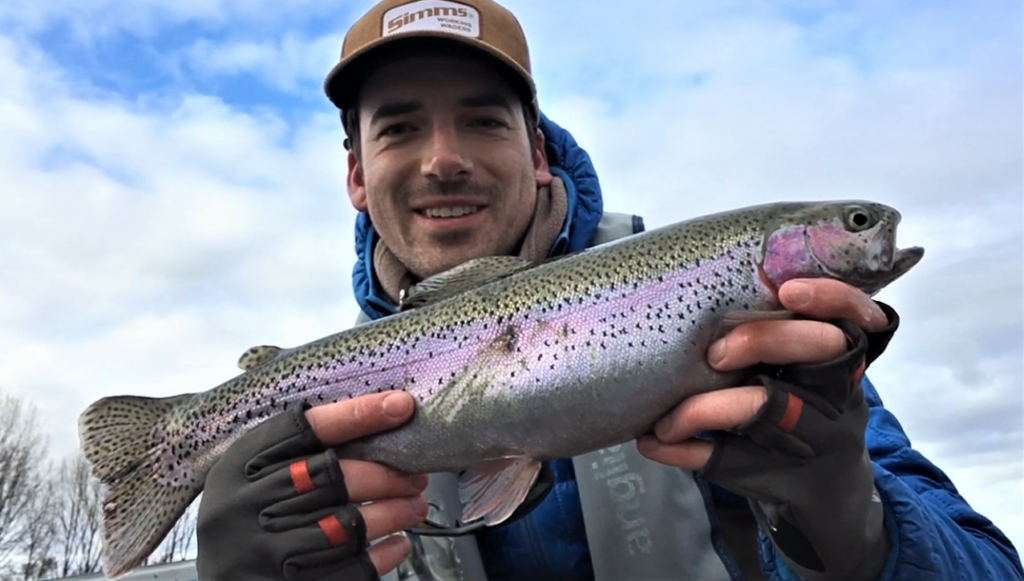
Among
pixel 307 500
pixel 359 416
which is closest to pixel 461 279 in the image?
pixel 359 416

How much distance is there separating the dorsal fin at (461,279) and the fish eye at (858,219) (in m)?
1.10

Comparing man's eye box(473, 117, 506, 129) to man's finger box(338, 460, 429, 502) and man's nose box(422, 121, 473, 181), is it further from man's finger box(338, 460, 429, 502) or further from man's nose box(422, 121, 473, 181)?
man's finger box(338, 460, 429, 502)

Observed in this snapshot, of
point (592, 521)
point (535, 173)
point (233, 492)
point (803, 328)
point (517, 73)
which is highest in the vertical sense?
point (517, 73)

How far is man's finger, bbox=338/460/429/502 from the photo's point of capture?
8.78 feet

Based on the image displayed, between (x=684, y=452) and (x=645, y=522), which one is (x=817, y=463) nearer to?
(x=684, y=452)

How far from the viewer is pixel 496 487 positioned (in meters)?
2.76

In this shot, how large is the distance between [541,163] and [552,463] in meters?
1.70

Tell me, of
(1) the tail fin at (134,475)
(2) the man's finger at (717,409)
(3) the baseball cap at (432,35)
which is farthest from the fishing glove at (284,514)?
(3) the baseball cap at (432,35)

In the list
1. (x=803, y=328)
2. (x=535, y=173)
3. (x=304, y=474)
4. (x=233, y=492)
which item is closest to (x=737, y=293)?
(x=803, y=328)

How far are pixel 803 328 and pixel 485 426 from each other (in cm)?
→ 102

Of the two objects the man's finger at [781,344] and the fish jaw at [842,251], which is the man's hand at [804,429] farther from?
the fish jaw at [842,251]

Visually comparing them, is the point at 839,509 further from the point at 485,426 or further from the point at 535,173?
the point at 535,173

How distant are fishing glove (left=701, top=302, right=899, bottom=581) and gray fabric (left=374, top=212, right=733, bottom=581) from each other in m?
0.67

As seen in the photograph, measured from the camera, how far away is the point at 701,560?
11.1 ft
